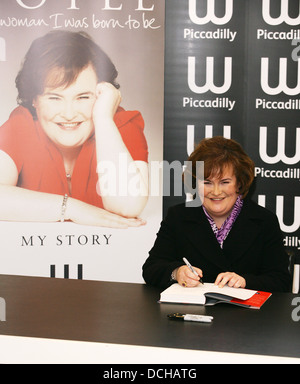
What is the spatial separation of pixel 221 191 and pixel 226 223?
0.66ft

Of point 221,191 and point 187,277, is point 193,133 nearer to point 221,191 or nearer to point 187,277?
point 221,191

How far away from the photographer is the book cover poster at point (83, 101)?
4.35 meters

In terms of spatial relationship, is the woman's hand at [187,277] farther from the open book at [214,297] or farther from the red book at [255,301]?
the red book at [255,301]

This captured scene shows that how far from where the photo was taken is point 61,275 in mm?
4473

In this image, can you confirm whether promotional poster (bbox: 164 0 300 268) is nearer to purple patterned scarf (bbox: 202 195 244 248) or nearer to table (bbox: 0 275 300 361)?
purple patterned scarf (bbox: 202 195 244 248)

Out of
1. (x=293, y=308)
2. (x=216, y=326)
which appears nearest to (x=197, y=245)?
(x=293, y=308)

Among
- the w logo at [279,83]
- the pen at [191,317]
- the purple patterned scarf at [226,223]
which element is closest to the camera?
the pen at [191,317]

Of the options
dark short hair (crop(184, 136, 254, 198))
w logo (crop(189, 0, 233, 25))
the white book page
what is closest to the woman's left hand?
the white book page

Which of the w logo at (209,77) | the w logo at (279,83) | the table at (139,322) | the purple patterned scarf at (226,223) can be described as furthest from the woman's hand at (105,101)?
the table at (139,322)

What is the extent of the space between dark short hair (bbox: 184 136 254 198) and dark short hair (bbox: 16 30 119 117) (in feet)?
5.90

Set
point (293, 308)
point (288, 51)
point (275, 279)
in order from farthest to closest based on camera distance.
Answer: point (288, 51) < point (275, 279) < point (293, 308)

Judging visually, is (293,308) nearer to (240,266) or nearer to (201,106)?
(240,266)

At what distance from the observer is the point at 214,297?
84.9 inches
